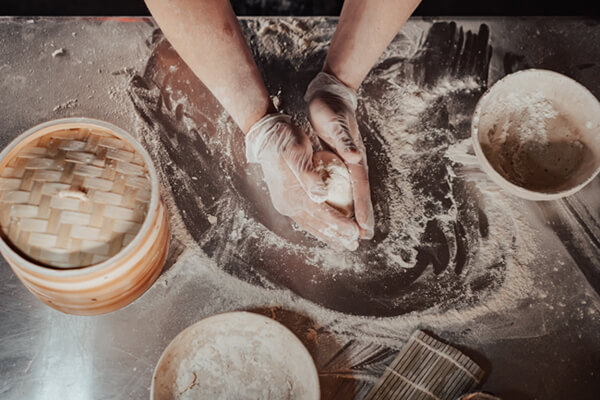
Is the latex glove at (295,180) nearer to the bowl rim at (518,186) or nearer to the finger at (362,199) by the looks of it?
the finger at (362,199)

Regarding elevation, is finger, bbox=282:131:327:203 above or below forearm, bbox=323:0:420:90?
below

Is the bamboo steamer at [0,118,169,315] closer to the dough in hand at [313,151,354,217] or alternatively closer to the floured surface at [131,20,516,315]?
the floured surface at [131,20,516,315]

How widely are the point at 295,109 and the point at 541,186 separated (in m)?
1.07

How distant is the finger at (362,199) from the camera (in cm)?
165

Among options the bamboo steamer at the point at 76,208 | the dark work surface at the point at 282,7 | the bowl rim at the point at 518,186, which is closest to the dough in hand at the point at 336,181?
the bowl rim at the point at 518,186

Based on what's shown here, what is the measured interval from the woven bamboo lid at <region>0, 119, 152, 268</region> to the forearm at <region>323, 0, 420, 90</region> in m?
0.96

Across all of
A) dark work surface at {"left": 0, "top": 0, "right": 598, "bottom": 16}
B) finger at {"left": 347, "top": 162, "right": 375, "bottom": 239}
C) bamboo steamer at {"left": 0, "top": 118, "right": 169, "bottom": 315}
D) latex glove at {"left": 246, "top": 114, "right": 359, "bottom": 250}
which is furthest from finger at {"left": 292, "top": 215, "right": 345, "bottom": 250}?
dark work surface at {"left": 0, "top": 0, "right": 598, "bottom": 16}

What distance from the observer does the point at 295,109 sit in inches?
75.1

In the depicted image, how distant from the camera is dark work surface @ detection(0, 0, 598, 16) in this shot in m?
2.62

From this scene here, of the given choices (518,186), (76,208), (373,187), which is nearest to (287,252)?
(373,187)

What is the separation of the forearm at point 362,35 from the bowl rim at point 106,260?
94 cm

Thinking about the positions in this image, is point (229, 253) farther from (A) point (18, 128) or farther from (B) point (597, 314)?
(B) point (597, 314)

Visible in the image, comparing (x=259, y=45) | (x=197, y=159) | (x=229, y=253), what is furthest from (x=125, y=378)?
(x=259, y=45)

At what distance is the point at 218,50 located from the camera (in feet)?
5.16
